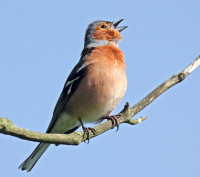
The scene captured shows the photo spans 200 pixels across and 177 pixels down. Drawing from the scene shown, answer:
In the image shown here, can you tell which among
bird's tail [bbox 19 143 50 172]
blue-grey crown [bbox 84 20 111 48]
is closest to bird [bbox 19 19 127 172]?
bird's tail [bbox 19 143 50 172]

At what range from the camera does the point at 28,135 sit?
575cm

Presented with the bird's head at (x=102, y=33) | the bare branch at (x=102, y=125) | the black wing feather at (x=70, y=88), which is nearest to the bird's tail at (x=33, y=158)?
the black wing feather at (x=70, y=88)

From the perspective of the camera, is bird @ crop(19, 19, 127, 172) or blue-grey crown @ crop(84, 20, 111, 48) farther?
blue-grey crown @ crop(84, 20, 111, 48)

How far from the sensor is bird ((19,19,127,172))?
344 inches

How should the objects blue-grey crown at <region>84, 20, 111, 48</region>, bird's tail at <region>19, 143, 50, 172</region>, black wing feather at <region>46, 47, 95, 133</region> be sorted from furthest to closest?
blue-grey crown at <region>84, 20, 111, 48</region>
black wing feather at <region>46, 47, 95, 133</region>
bird's tail at <region>19, 143, 50, 172</region>

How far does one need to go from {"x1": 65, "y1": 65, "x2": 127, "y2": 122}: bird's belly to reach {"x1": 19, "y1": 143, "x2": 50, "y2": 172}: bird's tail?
1.04 m

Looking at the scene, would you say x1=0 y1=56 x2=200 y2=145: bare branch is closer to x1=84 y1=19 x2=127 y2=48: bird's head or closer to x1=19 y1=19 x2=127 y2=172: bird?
x1=19 y1=19 x2=127 y2=172: bird

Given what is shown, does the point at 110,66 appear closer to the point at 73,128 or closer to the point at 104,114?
the point at 104,114

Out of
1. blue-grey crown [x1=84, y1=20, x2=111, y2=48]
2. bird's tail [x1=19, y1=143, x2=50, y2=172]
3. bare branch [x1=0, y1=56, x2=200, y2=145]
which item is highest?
blue-grey crown [x1=84, y1=20, x2=111, y2=48]

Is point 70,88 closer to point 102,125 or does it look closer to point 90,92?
point 90,92

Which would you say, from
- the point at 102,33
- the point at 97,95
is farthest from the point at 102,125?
the point at 102,33

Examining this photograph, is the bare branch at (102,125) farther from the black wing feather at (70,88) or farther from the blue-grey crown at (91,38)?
the blue-grey crown at (91,38)

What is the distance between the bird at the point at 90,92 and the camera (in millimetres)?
8746

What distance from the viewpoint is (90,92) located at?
877cm
